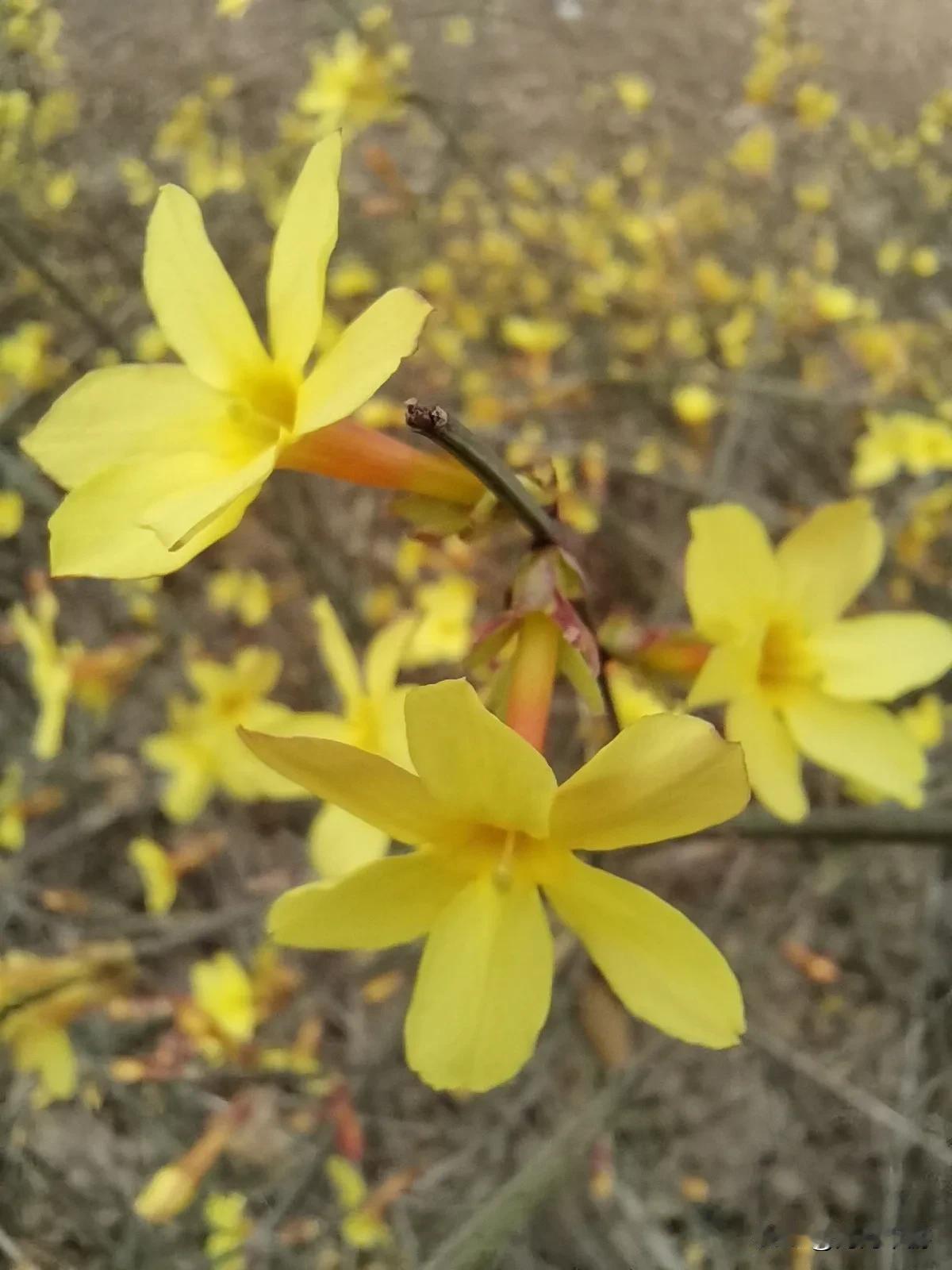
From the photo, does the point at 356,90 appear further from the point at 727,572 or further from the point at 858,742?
the point at 858,742

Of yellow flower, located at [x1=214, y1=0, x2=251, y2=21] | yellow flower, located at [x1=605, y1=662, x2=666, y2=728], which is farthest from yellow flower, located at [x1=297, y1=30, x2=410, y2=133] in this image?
yellow flower, located at [x1=605, y1=662, x2=666, y2=728]

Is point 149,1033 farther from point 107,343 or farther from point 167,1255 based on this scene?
point 107,343

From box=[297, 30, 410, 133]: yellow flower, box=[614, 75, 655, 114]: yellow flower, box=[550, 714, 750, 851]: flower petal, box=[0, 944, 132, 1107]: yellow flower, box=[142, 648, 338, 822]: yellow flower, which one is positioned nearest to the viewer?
box=[550, 714, 750, 851]: flower petal

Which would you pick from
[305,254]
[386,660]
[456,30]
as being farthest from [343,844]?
[456,30]

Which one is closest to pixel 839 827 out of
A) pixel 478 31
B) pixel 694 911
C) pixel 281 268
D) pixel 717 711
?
pixel 717 711

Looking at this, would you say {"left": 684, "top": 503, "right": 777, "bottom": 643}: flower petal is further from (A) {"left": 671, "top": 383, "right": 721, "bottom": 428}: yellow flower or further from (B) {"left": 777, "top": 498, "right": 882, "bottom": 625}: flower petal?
(A) {"left": 671, "top": 383, "right": 721, "bottom": 428}: yellow flower

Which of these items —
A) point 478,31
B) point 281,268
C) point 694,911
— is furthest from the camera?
point 478,31
